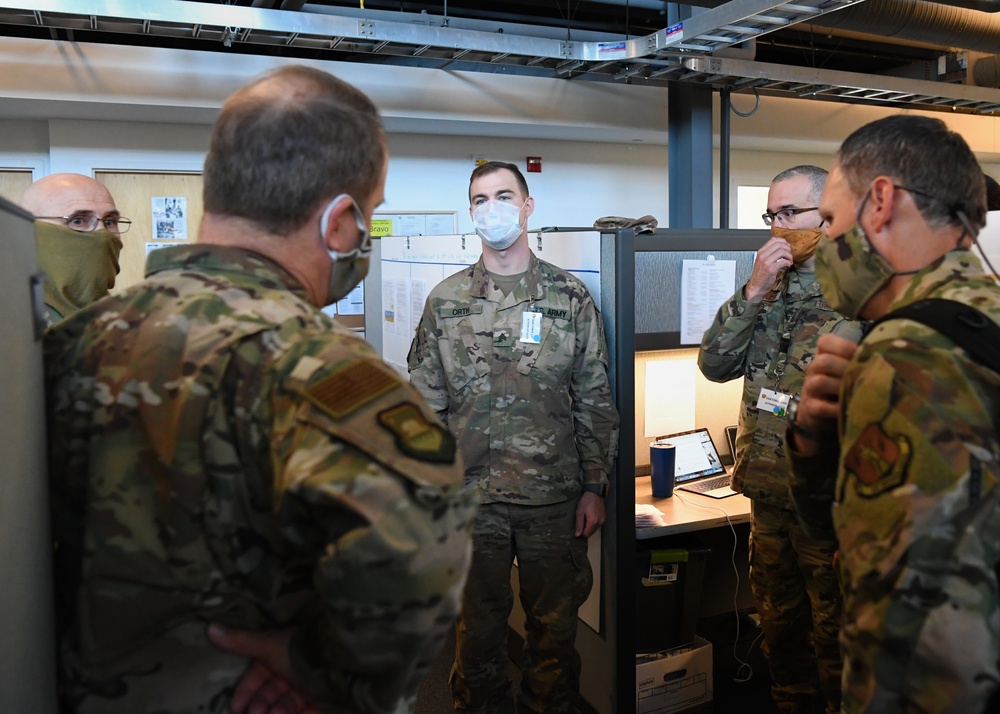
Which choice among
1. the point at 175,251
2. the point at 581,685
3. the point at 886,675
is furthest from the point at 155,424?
the point at 581,685

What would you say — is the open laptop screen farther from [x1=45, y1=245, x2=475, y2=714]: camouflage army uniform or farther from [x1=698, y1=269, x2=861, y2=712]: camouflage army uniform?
[x1=45, y1=245, x2=475, y2=714]: camouflage army uniform

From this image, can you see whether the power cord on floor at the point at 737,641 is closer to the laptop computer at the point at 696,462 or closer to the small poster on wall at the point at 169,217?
the laptop computer at the point at 696,462

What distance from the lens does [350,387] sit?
83 cm

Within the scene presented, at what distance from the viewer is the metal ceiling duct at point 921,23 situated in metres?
3.96

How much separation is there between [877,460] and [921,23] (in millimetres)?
4092

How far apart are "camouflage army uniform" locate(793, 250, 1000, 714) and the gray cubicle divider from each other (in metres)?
0.96

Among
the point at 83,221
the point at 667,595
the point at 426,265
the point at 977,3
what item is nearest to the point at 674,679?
the point at 667,595

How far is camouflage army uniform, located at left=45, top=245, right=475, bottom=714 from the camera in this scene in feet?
2.66

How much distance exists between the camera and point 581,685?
2779mm

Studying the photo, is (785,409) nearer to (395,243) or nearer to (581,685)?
(581,685)

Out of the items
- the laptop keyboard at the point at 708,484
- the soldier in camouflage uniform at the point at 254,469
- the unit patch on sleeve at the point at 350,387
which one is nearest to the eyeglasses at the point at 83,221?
the soldier in camouflage uniform at the point at 254,469

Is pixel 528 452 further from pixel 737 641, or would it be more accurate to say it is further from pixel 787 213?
pixel 737 641

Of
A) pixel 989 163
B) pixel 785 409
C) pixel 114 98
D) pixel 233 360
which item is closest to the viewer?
pixel 233 360

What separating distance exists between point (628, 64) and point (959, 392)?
3283 mm
